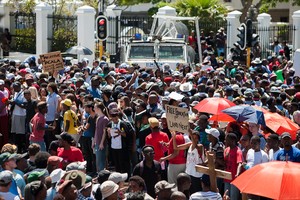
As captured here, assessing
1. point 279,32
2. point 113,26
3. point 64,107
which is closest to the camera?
point 64,107

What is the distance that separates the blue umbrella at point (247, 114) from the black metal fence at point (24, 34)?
2319cm

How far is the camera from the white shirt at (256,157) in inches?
479

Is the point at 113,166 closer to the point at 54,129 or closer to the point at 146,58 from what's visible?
the point at 54,129

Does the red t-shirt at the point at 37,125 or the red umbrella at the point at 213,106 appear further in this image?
the red t-shirt at the point at 37,125

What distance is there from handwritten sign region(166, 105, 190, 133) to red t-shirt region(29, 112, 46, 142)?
9.39 ft

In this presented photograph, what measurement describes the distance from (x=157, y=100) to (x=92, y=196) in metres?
6.09

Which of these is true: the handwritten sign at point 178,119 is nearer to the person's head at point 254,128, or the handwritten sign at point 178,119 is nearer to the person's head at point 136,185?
the person's head at point 254,128

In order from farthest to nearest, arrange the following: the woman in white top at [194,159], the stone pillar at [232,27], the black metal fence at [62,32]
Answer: the stone pillar at [232,27]
the black metal fence at [62,32]
the woman in white top at [194,159]

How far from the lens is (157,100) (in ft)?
53.6

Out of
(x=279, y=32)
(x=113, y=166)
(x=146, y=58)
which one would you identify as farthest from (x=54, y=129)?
(x=279, y=32)

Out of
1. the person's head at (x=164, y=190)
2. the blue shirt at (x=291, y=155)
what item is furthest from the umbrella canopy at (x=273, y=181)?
the blue shirt at (x=291, y=155)

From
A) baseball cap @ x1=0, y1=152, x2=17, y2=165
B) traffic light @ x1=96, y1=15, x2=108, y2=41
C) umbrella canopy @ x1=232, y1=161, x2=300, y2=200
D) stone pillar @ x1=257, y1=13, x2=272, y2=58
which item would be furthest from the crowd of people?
stone pillar @ x1=257, y1=13, x2=272, y2=58

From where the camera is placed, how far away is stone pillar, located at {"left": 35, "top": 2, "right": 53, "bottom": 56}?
35.1 metres

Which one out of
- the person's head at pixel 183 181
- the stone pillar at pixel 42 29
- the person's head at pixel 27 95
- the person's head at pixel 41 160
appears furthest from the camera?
the stone pillar at pixel 42 29
